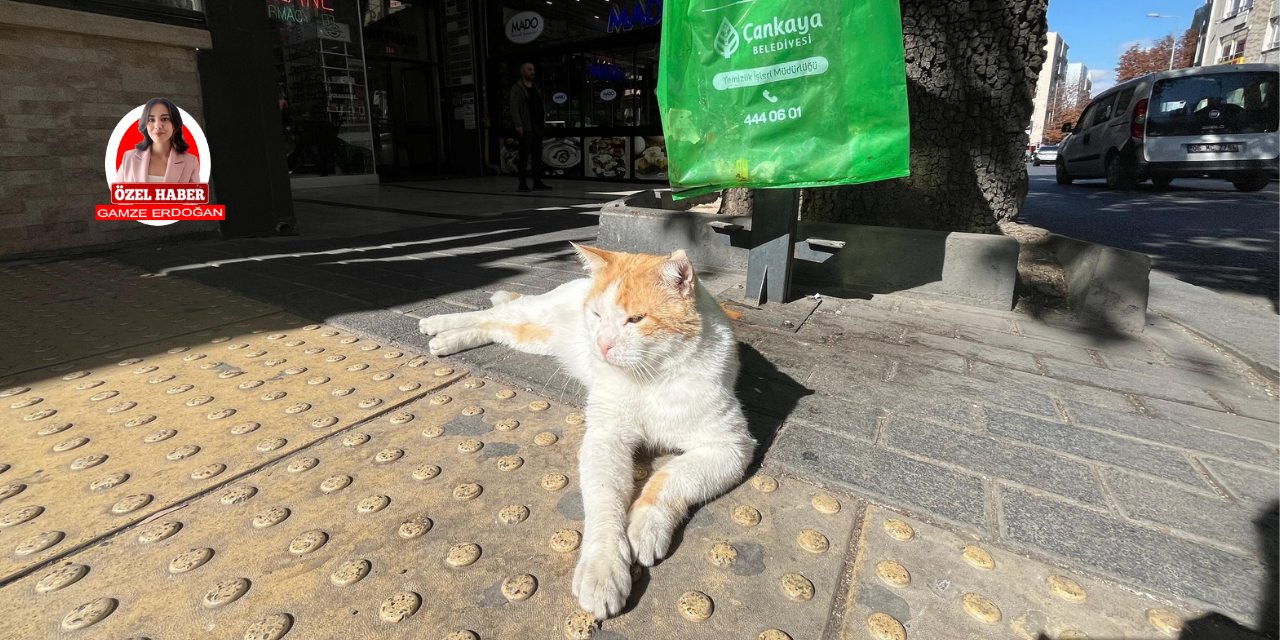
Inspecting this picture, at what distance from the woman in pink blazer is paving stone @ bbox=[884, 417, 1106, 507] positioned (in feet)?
22.2

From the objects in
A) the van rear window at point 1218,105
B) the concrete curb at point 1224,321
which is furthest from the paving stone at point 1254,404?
the van rear window at point 1218,105

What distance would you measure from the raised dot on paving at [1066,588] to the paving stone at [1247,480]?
86cm

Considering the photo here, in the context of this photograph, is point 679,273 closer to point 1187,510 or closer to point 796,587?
point 796,587

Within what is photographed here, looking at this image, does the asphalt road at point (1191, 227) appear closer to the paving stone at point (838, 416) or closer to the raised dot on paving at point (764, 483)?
the paving stone at point (838, 416)

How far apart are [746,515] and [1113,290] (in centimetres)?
315

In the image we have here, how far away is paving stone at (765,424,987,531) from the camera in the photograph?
1631 millimetres

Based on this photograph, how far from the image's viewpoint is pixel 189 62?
17.4 ft

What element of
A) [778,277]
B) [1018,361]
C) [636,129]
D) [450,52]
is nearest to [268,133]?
[778,277]

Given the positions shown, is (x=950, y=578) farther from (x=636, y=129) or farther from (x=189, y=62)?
(x=636, y=129)

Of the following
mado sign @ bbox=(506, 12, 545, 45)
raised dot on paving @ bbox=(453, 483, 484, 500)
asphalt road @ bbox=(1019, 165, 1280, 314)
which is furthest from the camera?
mado sign @ bbox=(506, 12, 545, 45)

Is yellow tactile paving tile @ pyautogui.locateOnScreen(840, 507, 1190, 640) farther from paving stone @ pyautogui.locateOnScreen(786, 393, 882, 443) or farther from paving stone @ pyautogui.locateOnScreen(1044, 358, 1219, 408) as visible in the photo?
paving stone @ pyautogui.locateOnScreen(1044, 358, 1219, 408)

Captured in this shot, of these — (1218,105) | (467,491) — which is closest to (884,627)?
(467,491)

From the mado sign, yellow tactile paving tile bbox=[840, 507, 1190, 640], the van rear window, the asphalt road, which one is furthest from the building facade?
yellow tactile paving tile bbox=[840, 507, 1190, 640]

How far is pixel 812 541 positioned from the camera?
59.1 inches
